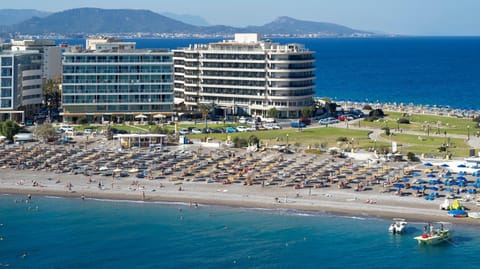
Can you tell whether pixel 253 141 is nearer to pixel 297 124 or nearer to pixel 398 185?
pixel 297 124

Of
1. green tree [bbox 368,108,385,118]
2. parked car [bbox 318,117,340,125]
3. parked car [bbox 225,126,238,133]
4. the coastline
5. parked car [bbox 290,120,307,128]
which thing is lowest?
the coastline

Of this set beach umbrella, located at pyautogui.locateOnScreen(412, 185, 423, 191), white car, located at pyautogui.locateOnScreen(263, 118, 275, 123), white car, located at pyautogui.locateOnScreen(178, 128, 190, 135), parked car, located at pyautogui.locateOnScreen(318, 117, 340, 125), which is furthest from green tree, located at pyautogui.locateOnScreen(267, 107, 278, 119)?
beach umbrella, located at pyautogui.locateOnScreen(412, 185, 423, 191)

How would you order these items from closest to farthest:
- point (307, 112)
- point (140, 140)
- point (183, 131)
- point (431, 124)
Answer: point (140, 140) → point (183, 131) → point (431, 124) → point (307, 112)

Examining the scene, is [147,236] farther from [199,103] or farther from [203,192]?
[199,103]

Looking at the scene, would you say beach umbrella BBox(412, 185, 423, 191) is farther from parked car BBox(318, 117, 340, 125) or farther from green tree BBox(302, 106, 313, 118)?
green tree BBox(302, 106, 313, 118)

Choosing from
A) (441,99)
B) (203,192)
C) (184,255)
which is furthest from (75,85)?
(441,99)

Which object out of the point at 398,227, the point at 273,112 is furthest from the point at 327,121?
the point at 398,227

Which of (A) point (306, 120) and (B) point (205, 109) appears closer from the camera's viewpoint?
(A) point (306, 120)
